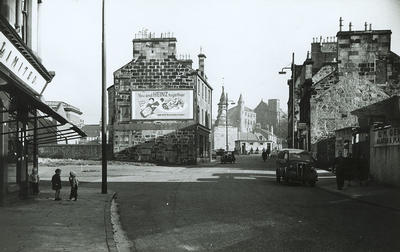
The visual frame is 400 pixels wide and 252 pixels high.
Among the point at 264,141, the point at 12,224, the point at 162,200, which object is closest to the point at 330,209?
the point at 162,200

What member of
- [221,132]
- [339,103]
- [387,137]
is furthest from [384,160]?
[221,132]

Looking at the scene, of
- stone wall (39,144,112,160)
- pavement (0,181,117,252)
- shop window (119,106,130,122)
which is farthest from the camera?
stone wall (39,144,112,160)

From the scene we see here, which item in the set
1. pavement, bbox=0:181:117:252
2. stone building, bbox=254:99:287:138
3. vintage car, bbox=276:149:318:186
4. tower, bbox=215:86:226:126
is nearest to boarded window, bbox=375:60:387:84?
vintage car, bbox=276:149:318:186

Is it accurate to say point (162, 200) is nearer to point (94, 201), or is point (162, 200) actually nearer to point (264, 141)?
point (94, 201)

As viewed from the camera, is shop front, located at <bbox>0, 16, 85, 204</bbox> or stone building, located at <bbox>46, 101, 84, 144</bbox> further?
stone building, located at <bbox>46, 101, 84, 144</bbox>

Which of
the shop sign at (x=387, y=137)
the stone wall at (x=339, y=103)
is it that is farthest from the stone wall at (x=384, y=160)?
the stone wall at (x=339, y=103)

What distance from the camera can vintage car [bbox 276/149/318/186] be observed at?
774 inches

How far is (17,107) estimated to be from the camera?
1219 cm

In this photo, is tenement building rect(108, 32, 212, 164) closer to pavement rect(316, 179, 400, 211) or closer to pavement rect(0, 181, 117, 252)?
pavement rect(316, 179, 400, 211)

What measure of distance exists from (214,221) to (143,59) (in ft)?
110

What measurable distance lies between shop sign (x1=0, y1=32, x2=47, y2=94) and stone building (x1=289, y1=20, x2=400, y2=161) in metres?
23.8

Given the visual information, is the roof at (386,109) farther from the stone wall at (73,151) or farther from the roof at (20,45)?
the stone wall at (73,151)

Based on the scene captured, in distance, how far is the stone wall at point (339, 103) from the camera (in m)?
32.6

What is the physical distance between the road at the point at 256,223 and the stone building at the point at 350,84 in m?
18.6
